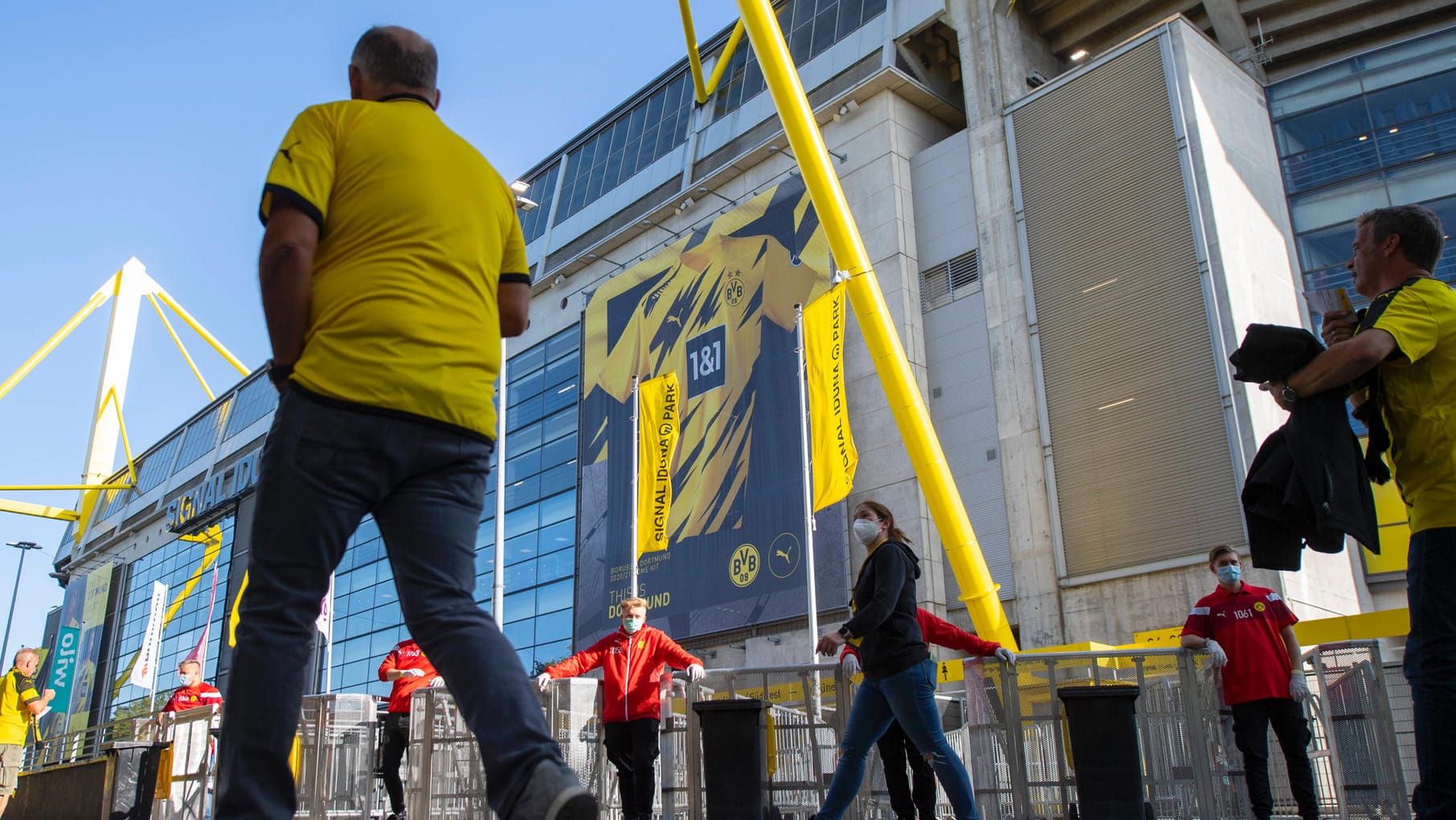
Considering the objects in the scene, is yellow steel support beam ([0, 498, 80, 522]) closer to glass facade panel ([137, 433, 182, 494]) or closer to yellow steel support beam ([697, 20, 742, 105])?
glass facade panel ([137, 433, 182, 494])

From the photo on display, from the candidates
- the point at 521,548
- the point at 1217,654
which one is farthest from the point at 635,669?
the point at 521,548

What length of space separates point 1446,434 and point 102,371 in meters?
60.2

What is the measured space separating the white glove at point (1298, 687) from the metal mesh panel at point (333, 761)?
7.49 meters

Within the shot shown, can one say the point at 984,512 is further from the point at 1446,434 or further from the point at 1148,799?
the point at 1446,434

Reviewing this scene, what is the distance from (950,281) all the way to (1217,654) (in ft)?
66.4

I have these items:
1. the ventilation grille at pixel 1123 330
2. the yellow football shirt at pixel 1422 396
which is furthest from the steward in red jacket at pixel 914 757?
the ventilation grille at pixel 1123 330

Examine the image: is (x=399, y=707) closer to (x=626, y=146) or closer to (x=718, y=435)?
(x=718, y=435)

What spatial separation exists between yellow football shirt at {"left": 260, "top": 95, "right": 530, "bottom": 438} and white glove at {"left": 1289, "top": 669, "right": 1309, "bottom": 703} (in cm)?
666

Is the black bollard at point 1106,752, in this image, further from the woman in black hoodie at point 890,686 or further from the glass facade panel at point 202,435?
the glass facade panel at point 202,435

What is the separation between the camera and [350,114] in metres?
2.41

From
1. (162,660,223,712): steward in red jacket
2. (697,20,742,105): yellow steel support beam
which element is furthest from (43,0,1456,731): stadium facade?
(162,660,223,712): steward in red jacket

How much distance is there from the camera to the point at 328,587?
2043 mm

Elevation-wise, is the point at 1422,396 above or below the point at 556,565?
below

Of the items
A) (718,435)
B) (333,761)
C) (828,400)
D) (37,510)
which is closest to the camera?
(333,761)
